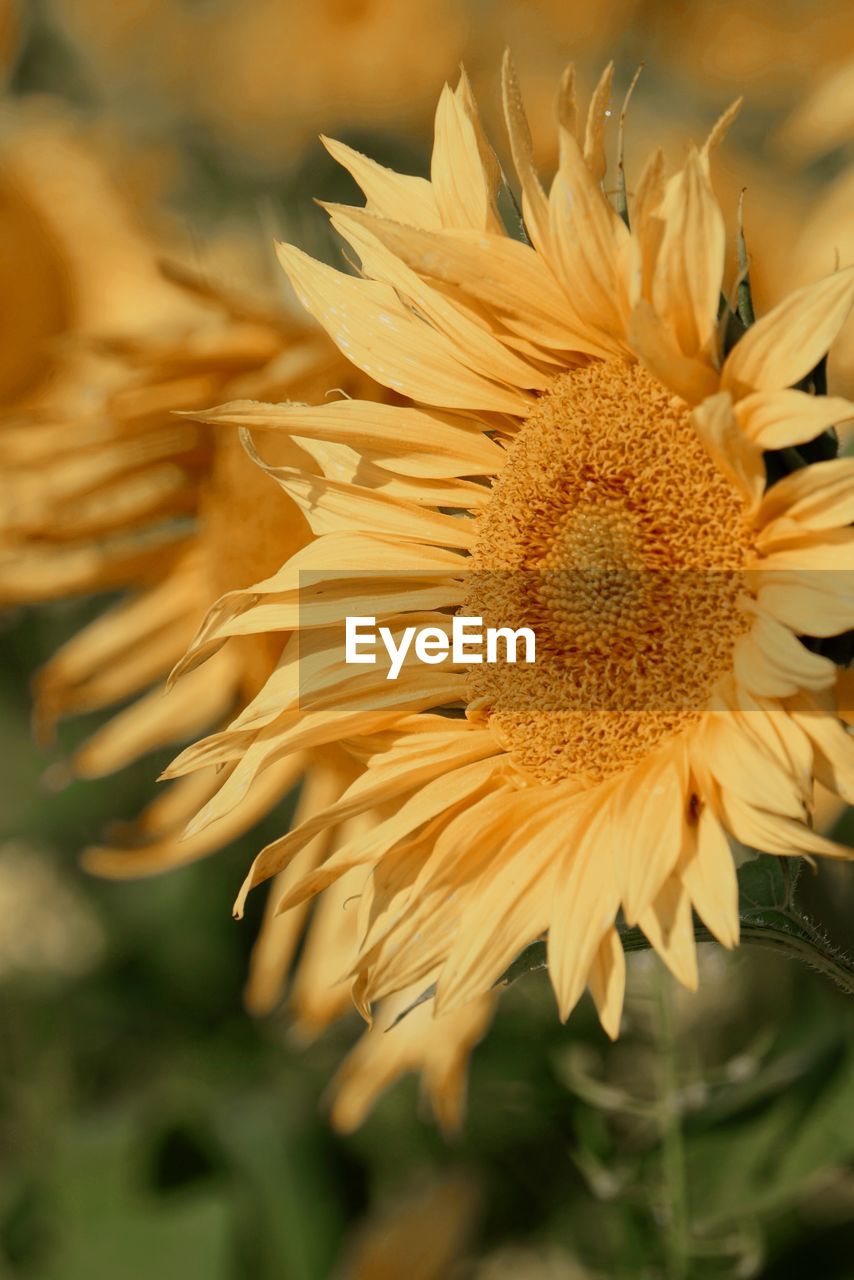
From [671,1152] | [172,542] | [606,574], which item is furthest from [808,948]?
[172,542]

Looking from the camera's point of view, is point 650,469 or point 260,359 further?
point 260,359

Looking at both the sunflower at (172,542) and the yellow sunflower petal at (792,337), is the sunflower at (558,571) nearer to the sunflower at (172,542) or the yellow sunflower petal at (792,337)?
the yellow sunflower petal at (792,337)

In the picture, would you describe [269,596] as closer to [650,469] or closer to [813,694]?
[650,469]

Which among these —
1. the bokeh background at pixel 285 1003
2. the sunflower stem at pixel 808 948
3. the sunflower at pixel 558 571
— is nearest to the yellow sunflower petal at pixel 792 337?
the sunflower at pixel 558 571

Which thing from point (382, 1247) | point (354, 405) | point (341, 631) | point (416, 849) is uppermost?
point (354, 405)

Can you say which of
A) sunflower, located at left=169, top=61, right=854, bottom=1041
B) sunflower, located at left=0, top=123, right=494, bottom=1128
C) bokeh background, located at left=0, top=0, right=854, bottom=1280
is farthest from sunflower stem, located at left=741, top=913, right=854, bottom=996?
sunflower, located at left=0, top=123, right=494, bottom=1128

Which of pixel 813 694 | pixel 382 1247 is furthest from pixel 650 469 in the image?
pixel 382 1247

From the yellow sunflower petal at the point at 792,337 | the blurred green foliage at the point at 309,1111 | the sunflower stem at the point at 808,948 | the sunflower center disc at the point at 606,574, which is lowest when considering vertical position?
the blurred green foliage at the point at 309,1111

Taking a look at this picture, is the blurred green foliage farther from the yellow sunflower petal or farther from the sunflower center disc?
the yellow sunflower petal
